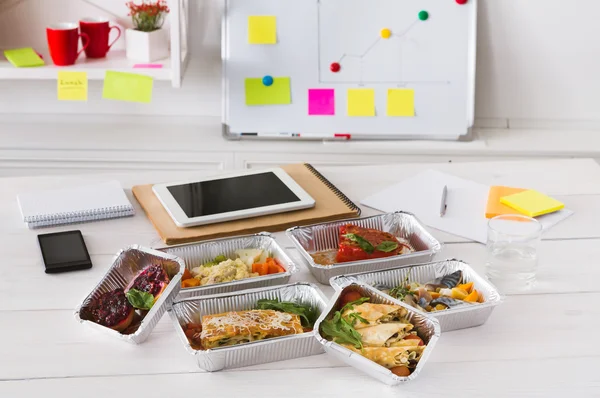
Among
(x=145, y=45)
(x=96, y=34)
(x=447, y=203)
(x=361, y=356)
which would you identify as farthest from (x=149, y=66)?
(x=361, y=356)

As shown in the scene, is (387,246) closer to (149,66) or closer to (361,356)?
(361,356)

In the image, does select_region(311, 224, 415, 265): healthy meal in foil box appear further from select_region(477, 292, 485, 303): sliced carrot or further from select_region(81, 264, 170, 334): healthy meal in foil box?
select_region(81, 264, 170, 334): healthy meal in foil box

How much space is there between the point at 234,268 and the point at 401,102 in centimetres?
149

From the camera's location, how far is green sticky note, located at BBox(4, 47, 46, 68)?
256 cm

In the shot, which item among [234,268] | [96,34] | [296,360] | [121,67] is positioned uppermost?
[96,34]

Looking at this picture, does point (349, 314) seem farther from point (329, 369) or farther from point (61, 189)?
point (61, 189)

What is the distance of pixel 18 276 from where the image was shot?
145 cm

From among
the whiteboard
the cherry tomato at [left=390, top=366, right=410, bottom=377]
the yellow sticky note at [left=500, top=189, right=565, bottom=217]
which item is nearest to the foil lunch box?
the cherry tomato at [left=390, top=366, right=410, bottom=377]

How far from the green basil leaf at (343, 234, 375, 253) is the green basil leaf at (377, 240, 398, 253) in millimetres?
14

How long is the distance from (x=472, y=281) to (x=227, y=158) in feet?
4.85

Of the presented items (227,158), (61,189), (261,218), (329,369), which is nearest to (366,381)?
(329,369)

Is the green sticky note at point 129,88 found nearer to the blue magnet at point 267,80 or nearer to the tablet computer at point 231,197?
the blue magnet at point 267,80

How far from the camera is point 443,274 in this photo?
4.65ft

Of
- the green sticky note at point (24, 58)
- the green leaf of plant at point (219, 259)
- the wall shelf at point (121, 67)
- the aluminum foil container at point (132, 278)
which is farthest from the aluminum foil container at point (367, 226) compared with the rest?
the green sticky note at point (24, 58)
